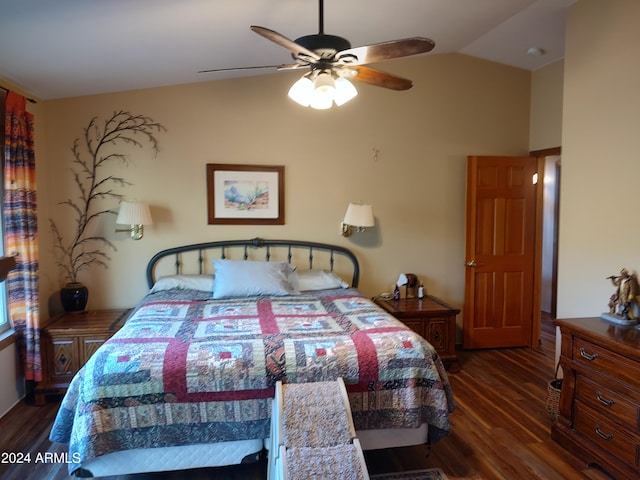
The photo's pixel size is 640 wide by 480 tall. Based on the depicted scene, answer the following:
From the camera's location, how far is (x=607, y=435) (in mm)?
2336

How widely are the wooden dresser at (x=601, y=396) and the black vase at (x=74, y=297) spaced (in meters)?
3.62

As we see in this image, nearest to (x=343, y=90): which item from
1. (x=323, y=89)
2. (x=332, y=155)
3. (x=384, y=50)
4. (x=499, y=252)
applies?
(x=323, y=89)

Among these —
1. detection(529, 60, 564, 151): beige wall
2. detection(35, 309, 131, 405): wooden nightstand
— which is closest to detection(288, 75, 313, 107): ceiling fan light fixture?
detection(35, 309, 131, 405): wooden nightstand

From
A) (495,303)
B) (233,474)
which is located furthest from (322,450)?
(495,303)

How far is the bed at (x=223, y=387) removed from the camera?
210cm

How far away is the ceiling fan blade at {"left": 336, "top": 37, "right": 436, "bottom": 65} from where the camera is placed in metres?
2.00

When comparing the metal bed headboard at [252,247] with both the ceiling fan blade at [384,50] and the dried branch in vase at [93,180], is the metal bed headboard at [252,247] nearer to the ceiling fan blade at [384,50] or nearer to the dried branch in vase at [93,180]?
the dried branch in vase at [93,180]

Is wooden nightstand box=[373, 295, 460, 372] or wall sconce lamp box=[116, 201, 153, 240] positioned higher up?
wall sconce lamp box=[116, 201, 153, 240]

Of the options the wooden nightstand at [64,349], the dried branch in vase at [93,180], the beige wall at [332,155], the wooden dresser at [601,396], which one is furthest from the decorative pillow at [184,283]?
the wooden dresser at [601,396]

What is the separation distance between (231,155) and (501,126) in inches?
108

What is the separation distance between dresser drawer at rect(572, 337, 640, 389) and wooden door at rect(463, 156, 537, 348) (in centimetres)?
178

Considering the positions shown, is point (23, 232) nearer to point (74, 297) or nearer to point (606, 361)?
point (74, 297)

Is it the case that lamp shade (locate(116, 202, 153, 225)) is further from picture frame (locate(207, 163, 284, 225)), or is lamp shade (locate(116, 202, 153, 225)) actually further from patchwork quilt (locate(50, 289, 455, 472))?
patchwork quilt (locate(50, 289, 455, 472))

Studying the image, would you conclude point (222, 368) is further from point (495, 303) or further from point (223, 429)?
point (495, 303)
